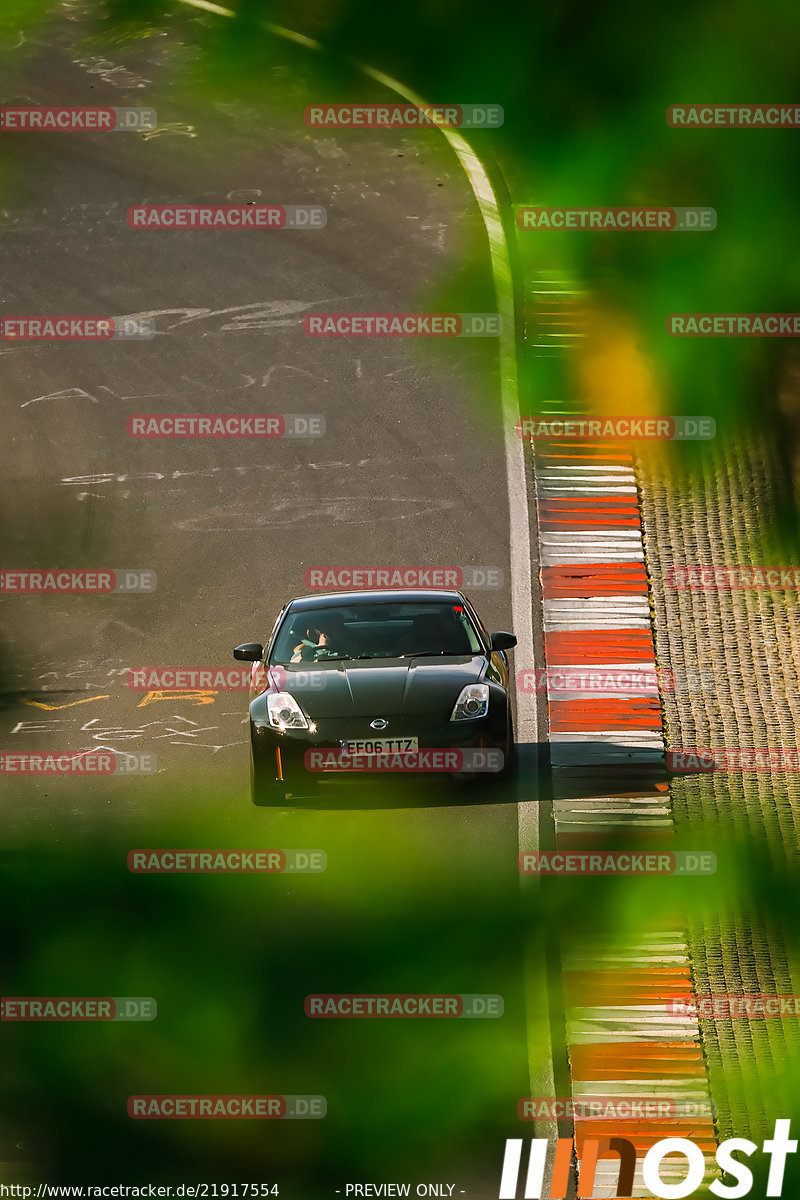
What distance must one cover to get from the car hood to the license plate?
0.73 ft

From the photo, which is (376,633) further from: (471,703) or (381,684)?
(471,703)

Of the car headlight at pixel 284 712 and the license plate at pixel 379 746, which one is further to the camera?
the car headlight at pixel 284 712

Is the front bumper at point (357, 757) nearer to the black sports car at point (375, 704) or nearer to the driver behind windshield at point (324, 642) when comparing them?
the black sports car at point (375, 704)

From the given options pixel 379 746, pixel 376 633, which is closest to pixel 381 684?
pixel 379 746

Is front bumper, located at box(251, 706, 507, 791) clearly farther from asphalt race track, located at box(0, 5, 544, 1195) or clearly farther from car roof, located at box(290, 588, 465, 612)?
car roof, located at box(290, 588, 465, 612)

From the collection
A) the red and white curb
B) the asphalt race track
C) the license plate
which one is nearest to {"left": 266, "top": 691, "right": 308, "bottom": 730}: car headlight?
the license plate

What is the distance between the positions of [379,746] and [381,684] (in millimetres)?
616

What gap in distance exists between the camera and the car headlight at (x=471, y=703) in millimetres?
12039

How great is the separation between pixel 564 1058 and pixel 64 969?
3.39 m

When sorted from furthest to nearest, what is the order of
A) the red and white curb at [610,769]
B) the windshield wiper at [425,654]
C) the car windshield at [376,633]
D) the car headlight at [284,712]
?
the car windshield at [376,633]
the windshield wiper at [425,654]
the car headlight at [284,712]
the red and white curb at [610,769]

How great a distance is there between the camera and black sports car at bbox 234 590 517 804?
38.9 ft

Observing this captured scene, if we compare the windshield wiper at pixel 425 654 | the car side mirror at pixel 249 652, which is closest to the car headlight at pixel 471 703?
the windshield wiper at pixel 425 654

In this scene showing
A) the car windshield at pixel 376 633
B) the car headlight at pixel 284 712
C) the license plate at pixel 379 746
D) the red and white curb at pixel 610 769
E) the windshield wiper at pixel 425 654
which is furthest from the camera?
the car windshield at pixel 376 633

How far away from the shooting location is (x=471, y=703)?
12.2m
